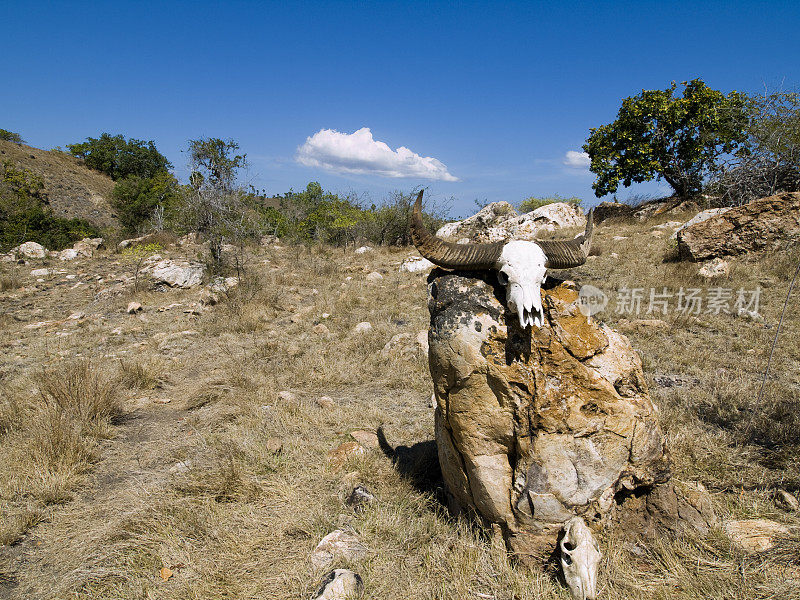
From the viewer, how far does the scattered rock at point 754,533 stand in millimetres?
2451

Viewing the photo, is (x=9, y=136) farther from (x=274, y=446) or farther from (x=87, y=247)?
(x=274, y=446)

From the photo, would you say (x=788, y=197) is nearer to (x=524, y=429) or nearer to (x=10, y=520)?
(x=524, y=429)

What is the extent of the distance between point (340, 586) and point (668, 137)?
20.1 meters

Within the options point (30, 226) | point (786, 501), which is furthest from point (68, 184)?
point (786, 501)

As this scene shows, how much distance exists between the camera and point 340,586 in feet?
7.89

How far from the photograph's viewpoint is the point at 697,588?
7.29 ft

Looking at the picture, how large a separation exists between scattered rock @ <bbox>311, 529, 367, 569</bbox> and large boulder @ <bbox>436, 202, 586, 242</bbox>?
425 inches

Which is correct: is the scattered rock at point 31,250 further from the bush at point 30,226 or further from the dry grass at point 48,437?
the dry grass at point 48,437

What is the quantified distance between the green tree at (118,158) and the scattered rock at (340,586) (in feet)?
143

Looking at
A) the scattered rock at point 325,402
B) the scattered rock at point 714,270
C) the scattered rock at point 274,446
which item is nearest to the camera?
the scattered rock at point 274,446

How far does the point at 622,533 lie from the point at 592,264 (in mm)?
9067

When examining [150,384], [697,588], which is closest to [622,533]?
[697,588]

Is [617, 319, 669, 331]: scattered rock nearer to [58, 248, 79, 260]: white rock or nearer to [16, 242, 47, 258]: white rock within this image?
[58, 248, 79, 260]: white rock

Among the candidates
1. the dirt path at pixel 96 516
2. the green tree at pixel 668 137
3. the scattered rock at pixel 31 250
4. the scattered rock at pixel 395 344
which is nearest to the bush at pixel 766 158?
the green tree at pixel 668 137
